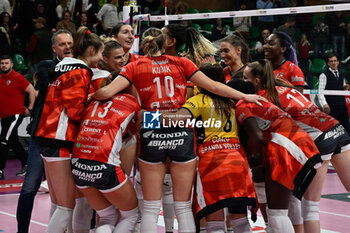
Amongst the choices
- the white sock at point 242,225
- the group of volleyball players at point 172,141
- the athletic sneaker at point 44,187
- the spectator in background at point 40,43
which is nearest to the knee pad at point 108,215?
the group of volleyball players at point 172,141

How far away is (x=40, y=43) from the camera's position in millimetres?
13492

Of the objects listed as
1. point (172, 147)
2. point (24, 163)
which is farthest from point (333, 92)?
point (24, 163)

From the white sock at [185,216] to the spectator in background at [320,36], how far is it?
8.01 m

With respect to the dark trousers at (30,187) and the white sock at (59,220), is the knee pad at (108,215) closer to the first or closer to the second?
the white sock at (59,220)

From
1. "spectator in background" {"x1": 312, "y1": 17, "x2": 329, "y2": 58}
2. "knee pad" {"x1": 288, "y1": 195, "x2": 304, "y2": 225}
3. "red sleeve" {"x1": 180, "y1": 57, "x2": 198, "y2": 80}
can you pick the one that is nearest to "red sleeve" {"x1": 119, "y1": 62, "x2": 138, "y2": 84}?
"red sleeve" {"x1": 180, "y1": 57, "x2": 198, "y2": 80}

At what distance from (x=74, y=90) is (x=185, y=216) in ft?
4.53

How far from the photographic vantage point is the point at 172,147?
15.4 feet

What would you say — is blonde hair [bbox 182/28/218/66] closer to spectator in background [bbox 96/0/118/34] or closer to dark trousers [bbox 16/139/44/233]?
dark trousers [bbox 16/139/44/233]

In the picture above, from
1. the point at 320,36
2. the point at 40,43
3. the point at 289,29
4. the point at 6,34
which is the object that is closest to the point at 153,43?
the point at 289,29

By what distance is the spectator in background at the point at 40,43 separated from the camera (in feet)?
44.1

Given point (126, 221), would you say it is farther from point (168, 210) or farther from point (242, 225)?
point (168, 210)

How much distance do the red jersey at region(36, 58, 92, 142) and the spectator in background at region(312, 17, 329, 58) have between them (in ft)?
26.8

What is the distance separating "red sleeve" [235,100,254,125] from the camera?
457 cm

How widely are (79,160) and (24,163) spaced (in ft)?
21.4
